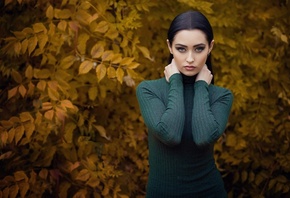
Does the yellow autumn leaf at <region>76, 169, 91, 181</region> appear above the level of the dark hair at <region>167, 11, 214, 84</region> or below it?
below

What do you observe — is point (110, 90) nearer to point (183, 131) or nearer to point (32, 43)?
point (32, 43)

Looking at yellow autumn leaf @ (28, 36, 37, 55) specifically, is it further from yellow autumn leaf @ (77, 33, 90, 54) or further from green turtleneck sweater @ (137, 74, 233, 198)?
green turtleneck sweater @ (137, 74, 233, 198)

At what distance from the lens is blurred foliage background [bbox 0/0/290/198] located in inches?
92.5

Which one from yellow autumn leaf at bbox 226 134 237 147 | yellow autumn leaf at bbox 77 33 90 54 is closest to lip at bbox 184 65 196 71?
yellow autumn leaf at bbox 77 33 90 54

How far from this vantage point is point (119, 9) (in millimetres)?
2461

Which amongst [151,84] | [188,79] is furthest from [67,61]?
[188,79]

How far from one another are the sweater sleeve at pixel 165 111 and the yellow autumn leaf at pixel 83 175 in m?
0.83

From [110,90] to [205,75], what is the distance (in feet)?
3.28

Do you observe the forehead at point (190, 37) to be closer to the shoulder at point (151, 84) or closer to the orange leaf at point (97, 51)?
the shoulder at point (151, 84)

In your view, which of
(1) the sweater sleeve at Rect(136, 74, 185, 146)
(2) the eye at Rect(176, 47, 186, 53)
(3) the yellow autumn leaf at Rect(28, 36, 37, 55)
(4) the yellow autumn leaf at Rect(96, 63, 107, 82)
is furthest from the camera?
(3) the yellow autumn leaf at Rect(28, 36, 37, 55)

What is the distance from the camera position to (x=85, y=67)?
2236 mm

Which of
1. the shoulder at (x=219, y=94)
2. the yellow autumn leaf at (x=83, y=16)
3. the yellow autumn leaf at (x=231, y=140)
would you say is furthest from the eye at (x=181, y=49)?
the yellow autumn leaf at (x=231, y=140)

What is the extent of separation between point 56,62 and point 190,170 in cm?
119

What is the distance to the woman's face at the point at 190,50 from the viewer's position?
1783 mm
